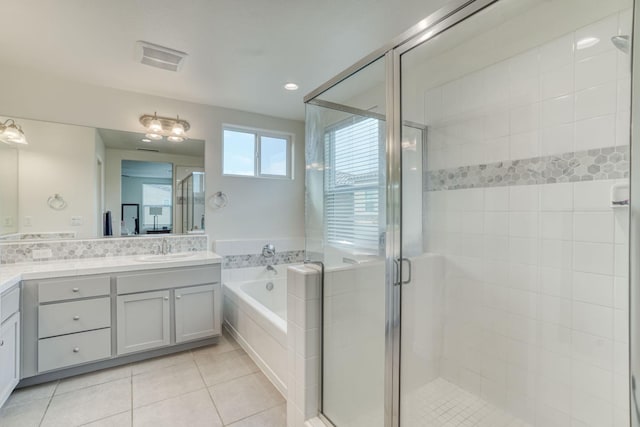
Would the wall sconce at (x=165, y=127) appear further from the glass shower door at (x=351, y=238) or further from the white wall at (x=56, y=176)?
the glass shower door at (x=351, y=238)

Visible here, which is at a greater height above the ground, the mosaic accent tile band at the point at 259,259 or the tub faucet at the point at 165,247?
the tub faucet at the point at 165,247

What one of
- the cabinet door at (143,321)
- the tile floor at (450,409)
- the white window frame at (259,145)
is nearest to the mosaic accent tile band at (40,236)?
the cabinet door at (143,321)

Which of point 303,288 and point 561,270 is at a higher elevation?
point 561,270

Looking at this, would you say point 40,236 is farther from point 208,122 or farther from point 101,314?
point 208,122

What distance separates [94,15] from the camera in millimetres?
1774

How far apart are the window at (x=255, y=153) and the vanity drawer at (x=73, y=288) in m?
1.57

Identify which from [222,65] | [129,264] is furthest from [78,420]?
[222,65]

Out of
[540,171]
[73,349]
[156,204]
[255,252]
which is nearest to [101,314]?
[73,349]

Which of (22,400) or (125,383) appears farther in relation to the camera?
(125,383)

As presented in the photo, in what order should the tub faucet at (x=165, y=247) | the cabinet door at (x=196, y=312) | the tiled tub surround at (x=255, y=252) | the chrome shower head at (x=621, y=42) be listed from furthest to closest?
the tiled tub surround at (x=255, y=252), the tub faucet at (x=165, y=247), the cabinet door at (x=196, y=312), the chrome shower head at (x=621, y=42)

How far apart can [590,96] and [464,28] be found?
2.38 feet

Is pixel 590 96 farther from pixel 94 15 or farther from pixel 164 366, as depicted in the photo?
pixel 164 366

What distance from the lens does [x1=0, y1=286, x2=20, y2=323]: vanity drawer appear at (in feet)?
6.05

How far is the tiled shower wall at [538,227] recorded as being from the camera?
143cm
